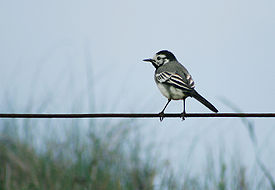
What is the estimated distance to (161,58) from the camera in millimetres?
7555

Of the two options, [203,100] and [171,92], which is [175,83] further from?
[203,100]

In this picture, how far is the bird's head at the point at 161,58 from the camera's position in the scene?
7500mm

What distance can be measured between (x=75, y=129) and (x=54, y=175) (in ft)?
4.14

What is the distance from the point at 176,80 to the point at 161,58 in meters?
1.36

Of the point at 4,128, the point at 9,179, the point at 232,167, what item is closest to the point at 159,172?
the point at 232,167

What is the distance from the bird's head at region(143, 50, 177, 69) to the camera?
24.6 feet

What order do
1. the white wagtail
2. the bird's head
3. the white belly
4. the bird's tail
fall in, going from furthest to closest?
the bird's head → the white belly → the white wagtail → the bird's tail

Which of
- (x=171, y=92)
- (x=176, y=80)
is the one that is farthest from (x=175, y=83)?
(x=171, y=92)

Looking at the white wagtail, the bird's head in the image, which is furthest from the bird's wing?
the bird's head

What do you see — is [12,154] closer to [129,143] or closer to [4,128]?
[4,128]

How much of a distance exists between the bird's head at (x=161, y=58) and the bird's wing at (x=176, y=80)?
78 cm

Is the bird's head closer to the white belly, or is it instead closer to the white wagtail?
the white wagtail

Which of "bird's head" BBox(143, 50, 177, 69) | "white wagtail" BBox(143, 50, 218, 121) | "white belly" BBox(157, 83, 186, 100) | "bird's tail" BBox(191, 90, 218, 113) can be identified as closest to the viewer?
"bird's tail" BBox(191, 90, 218, 113)

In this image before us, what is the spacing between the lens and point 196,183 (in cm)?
895
